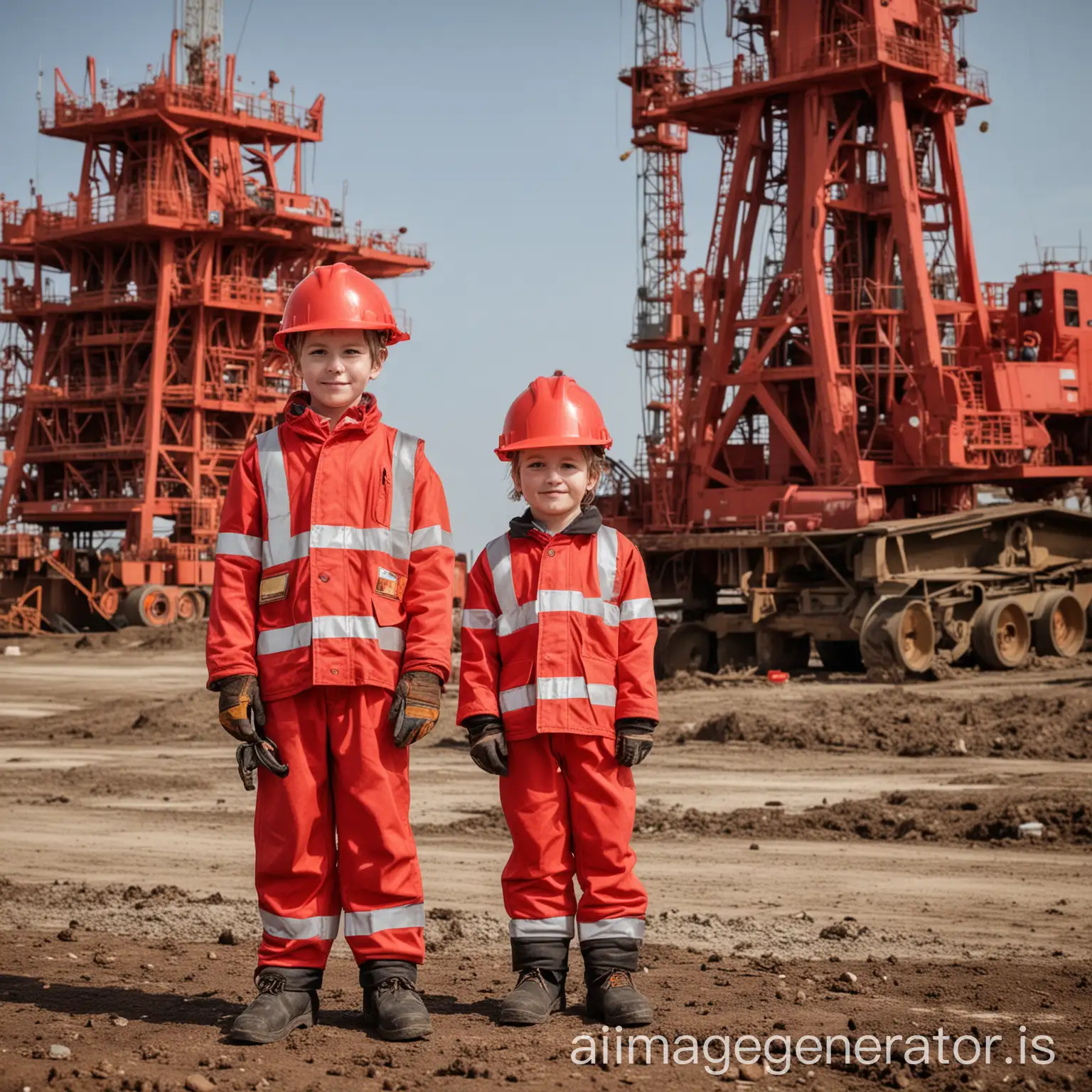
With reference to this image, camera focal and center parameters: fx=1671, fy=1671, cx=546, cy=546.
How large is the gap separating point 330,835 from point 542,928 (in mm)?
793

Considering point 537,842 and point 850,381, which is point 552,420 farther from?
point 850,381

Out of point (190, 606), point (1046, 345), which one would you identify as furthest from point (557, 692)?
point (190, 606)

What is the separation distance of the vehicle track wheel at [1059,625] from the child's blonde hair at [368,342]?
19.0m

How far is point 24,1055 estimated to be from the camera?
4.98 m

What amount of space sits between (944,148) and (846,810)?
19.8 metres

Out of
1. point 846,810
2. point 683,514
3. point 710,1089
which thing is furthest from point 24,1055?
point 683,514

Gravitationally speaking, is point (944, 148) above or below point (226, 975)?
above

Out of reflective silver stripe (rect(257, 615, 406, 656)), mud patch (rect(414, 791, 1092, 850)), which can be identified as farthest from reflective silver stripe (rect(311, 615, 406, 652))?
mud patch (rect(414, 791, 1092, 850))

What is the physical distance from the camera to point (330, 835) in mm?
5484

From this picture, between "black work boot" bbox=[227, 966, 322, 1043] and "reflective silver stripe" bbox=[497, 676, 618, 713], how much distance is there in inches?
43.3

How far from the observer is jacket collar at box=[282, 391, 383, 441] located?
→ 566 centimetres

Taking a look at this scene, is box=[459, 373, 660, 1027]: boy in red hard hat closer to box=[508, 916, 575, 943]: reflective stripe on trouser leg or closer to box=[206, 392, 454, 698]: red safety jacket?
box=[508, 916, 575, 943]: reflective stripe on trouser leg

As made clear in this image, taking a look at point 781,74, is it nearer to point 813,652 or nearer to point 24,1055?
point 813,652

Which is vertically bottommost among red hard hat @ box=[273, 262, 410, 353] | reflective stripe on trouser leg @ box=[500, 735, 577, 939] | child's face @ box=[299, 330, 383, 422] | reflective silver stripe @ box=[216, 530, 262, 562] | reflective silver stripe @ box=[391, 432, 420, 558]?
reflective stripe on trouser leg @ box=[500, 735, 577, 939]
